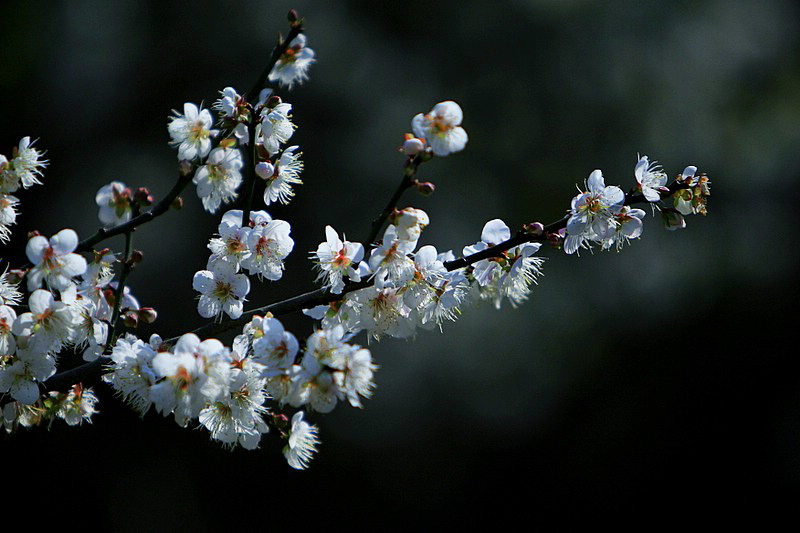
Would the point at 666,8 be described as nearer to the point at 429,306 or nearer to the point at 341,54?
the point at 341,54

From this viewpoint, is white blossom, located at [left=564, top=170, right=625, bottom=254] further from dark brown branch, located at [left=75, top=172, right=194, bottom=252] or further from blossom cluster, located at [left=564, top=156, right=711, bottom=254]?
dark brown branch, located at [left=75, top=172, right=194, bottom=252]

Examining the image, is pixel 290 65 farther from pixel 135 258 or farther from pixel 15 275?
pixel 15 275

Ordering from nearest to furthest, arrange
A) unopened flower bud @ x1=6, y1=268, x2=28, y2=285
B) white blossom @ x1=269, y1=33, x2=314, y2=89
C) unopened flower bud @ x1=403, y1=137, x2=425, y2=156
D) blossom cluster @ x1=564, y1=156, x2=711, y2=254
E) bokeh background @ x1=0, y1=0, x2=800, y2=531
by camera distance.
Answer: unopened flower bud @ x1=403, y1=137, x2=425, y2=156, unopened flower bud @ x1=6, y1=268, x2=28, y2=285, blossom cluster @ x1=564, y1=156, x2=711, y2=254, white blossom @ x1=269, y1=33, x2=314, y2=89, bokeh background @ x1=0, y1=0, x2=800, y2=531

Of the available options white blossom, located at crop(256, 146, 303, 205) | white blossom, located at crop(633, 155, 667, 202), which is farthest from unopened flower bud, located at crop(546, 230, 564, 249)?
white blossom, located at crop(256, 146, 303, 205)

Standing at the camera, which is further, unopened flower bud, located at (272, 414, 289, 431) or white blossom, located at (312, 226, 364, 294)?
unopened flower bud, located at (272, 414, 289, 431)

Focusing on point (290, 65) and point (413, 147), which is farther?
point (290, 65)

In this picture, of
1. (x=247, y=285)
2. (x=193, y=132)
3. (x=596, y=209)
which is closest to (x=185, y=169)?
(x=193, y=132)

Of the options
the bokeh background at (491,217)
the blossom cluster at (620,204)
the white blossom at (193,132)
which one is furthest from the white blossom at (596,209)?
the bokeh background at (491,217)
